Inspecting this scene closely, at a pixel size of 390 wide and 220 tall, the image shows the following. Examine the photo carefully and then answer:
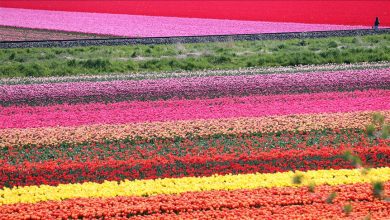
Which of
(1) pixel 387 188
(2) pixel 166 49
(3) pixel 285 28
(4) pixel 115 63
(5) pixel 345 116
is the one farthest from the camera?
(3) pixel 285 28

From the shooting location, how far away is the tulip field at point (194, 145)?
420 inches

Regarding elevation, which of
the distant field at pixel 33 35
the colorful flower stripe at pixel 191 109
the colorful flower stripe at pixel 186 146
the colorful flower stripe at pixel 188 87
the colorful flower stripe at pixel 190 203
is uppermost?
the distant field at pixel 33 35

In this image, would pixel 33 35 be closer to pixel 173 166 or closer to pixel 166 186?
pixel 173 166

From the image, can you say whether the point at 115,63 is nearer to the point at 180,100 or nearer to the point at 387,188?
the point at 180,100

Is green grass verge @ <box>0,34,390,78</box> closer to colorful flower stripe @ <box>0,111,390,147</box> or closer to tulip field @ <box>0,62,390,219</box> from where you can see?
tulip field @ <box>0,62,390,219</box>

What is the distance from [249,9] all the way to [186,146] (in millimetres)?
30863

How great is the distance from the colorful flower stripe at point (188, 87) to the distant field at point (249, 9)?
15.7 meters

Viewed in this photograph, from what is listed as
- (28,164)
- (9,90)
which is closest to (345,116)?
(28,164)

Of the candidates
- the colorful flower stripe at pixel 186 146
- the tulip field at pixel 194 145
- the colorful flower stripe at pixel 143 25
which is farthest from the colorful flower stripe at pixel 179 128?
the colorful flower stripe at pixel 143 25

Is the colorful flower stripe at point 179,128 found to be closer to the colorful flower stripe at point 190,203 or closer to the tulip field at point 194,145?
the tulip field at point 194,145

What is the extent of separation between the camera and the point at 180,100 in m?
20.7

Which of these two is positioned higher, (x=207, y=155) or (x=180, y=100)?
(x=180, y=100)

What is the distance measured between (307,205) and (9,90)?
14.1m

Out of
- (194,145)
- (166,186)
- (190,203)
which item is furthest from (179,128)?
(190,203)
